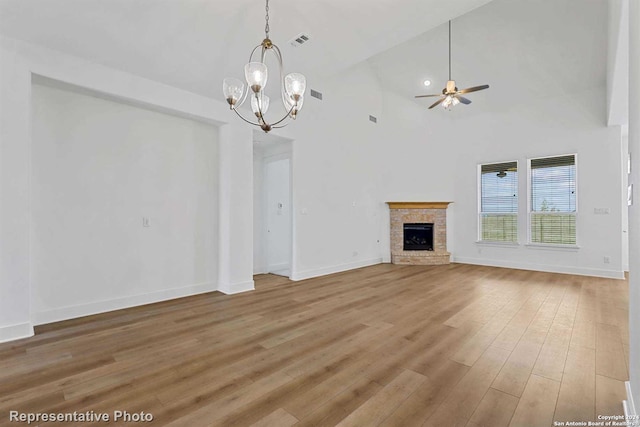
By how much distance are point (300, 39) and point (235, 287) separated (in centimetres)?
358

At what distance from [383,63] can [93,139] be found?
6.21 metres

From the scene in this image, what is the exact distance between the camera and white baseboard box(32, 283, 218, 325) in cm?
332

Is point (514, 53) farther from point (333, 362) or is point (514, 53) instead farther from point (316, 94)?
point (333, 362)

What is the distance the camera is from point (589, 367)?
2367 millimetres

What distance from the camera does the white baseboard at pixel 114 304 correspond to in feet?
10.9

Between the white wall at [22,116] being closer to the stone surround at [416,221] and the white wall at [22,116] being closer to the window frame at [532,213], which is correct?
the stone surround at [416,221]

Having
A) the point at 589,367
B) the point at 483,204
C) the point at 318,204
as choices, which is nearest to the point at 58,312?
the point at 318,204


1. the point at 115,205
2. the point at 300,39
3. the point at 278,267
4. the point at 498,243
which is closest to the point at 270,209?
the point at 278,267

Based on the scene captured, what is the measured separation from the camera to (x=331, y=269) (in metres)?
6.27

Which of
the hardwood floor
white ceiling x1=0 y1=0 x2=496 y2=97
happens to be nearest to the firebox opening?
the hardwood floor

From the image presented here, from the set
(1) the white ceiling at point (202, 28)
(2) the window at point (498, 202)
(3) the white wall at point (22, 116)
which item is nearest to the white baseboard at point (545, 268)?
(2) the window at point (498, 202)

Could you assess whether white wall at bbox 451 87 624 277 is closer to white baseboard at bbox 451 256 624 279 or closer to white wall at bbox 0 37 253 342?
white baseboard at bbox 451 256 624 279

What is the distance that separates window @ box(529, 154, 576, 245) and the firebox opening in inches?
87.1

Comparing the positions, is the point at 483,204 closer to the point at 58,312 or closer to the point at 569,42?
the point at 569,42
